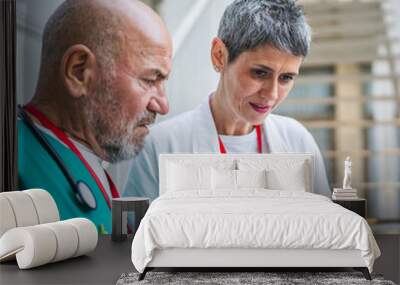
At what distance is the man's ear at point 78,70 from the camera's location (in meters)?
6.74

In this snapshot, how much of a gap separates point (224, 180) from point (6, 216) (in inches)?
81.5

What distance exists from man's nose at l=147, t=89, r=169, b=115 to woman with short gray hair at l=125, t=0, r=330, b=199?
0.13 meters

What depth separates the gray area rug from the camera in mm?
4453

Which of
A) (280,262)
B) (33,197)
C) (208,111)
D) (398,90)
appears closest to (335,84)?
(398,90)

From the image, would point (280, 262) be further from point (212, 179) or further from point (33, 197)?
point (33, 197)

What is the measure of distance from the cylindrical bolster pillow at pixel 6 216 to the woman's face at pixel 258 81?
2597 mm

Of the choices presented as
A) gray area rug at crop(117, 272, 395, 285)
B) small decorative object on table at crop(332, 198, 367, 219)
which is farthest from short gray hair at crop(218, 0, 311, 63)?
gray area rug at crop(117, 272, 395, 285)

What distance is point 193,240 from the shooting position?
445 centimetres

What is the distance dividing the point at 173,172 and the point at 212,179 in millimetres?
429

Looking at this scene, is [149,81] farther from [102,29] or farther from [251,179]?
[251,179]

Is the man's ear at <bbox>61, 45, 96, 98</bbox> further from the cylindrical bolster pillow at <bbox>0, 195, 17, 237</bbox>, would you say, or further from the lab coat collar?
the cylindrical bolster pillow at <bbox>0, 195, 17, 237</bbox>

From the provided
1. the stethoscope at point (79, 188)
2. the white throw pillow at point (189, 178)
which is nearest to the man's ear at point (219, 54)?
the white throw pillow at point (189, 178)

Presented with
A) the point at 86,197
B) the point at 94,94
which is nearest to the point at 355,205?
the point at 86,197

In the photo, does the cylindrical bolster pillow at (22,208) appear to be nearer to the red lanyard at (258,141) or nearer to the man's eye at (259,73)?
the red lanyard at (258,141)
